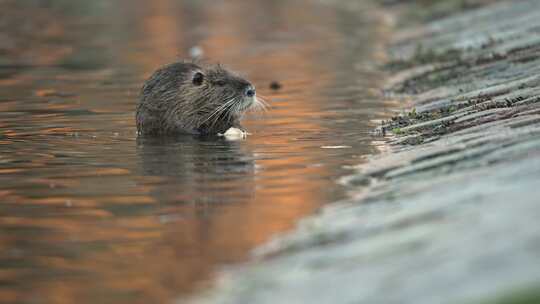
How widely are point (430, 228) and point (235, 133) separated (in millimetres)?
6751

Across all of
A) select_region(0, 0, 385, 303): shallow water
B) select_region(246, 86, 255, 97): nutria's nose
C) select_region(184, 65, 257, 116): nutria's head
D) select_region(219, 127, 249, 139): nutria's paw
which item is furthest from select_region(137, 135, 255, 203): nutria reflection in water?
select_region(246, 86, 255, 97): nutria's nose

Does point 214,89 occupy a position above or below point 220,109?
above

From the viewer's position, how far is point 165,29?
110 feet

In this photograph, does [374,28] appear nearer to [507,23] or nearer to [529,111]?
[507,23]

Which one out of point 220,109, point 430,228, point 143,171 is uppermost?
point 220,109

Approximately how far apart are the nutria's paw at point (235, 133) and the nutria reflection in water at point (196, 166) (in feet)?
0.63

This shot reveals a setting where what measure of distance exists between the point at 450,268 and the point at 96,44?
920 inches

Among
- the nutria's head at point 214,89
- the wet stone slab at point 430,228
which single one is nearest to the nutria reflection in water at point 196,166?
the nutria's head at point 214,89

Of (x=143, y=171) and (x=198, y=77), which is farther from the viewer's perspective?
(x=198, y=77)

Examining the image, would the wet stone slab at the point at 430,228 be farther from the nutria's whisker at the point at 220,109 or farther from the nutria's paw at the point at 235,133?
the nutria's whisker at the point at 220,109

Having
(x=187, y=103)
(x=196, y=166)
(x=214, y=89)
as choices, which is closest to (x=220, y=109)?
(x=214, y=89)

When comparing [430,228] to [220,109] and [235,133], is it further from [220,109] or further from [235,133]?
Answer: [220,109]

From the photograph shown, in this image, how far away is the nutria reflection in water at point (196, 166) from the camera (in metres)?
8.98

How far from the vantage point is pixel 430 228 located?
249 inches
